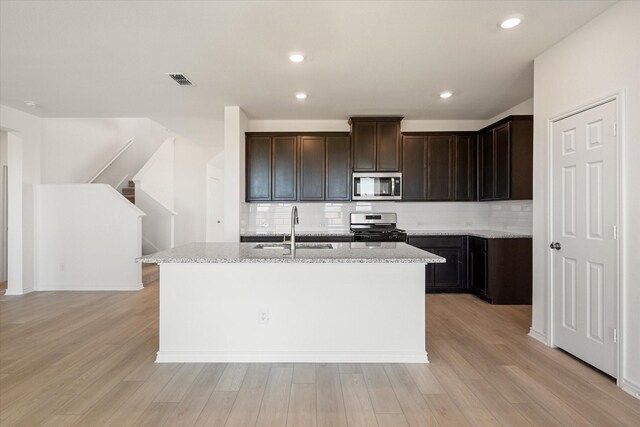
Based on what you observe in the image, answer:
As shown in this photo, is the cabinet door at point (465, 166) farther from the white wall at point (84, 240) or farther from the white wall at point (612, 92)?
the white wall at point (84, 240)

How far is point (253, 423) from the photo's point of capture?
202cm

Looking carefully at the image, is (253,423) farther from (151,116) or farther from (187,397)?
(151,116)

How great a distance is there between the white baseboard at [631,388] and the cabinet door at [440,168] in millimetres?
3270

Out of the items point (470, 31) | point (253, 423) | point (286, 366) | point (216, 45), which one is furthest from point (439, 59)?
point (253, 423)

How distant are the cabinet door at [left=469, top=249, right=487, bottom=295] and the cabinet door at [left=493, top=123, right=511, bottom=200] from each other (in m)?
0.82

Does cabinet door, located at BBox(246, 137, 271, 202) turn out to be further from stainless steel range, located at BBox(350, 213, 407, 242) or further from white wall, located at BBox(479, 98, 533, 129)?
white wall, located at BBox(479, 98, 533, 129)

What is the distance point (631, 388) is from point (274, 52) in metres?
3.69

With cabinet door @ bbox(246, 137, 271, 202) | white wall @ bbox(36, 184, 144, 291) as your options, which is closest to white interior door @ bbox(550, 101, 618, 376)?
cabinet door @ bbox(246, 137, 271, 202)

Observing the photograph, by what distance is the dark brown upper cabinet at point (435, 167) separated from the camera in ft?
17.5

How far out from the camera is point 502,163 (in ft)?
15.3

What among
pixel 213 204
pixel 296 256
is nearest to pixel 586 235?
pixel 296 256

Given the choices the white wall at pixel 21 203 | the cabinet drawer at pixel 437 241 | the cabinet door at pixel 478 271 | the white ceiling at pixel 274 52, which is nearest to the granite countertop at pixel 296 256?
the white ceiling at pixel 274 52

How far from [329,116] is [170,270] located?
11.3 ft

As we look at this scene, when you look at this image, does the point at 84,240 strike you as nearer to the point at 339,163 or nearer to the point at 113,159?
the point at 113,159
